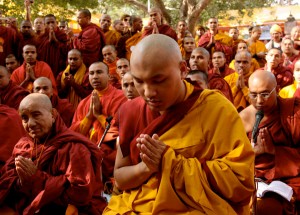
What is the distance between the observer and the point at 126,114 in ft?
8.66

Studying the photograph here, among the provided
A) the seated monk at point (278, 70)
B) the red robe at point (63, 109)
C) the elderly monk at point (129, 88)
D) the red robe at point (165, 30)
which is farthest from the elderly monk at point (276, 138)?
the red robe at point (165, 30)

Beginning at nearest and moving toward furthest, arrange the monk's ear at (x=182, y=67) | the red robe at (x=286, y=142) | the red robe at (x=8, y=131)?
1. the monk's ear at (x=182, y=67)
2. the red robe at (x=286, y=142)
3. the red robe at (x=8, y=131)

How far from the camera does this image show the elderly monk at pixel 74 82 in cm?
765

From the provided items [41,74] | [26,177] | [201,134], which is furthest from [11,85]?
[201,134]

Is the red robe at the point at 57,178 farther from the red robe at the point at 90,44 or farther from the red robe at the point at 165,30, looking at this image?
the red robe at the point at 165,30

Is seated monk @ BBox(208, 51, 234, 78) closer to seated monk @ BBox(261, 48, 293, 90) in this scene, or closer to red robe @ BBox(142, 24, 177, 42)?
seated monk @ BBox(261, 48, 293, 90)

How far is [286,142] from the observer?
12.5 ft

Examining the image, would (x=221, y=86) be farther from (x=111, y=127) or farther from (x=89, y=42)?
(x=89, y=42)

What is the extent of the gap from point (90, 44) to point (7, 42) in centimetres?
180

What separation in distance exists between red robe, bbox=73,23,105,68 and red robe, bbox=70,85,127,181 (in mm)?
3404

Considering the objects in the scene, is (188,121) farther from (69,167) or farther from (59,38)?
(59,38)

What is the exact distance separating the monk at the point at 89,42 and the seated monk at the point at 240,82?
3.09m

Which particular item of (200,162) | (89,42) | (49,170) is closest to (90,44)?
(89,42)

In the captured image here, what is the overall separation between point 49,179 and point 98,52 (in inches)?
249
